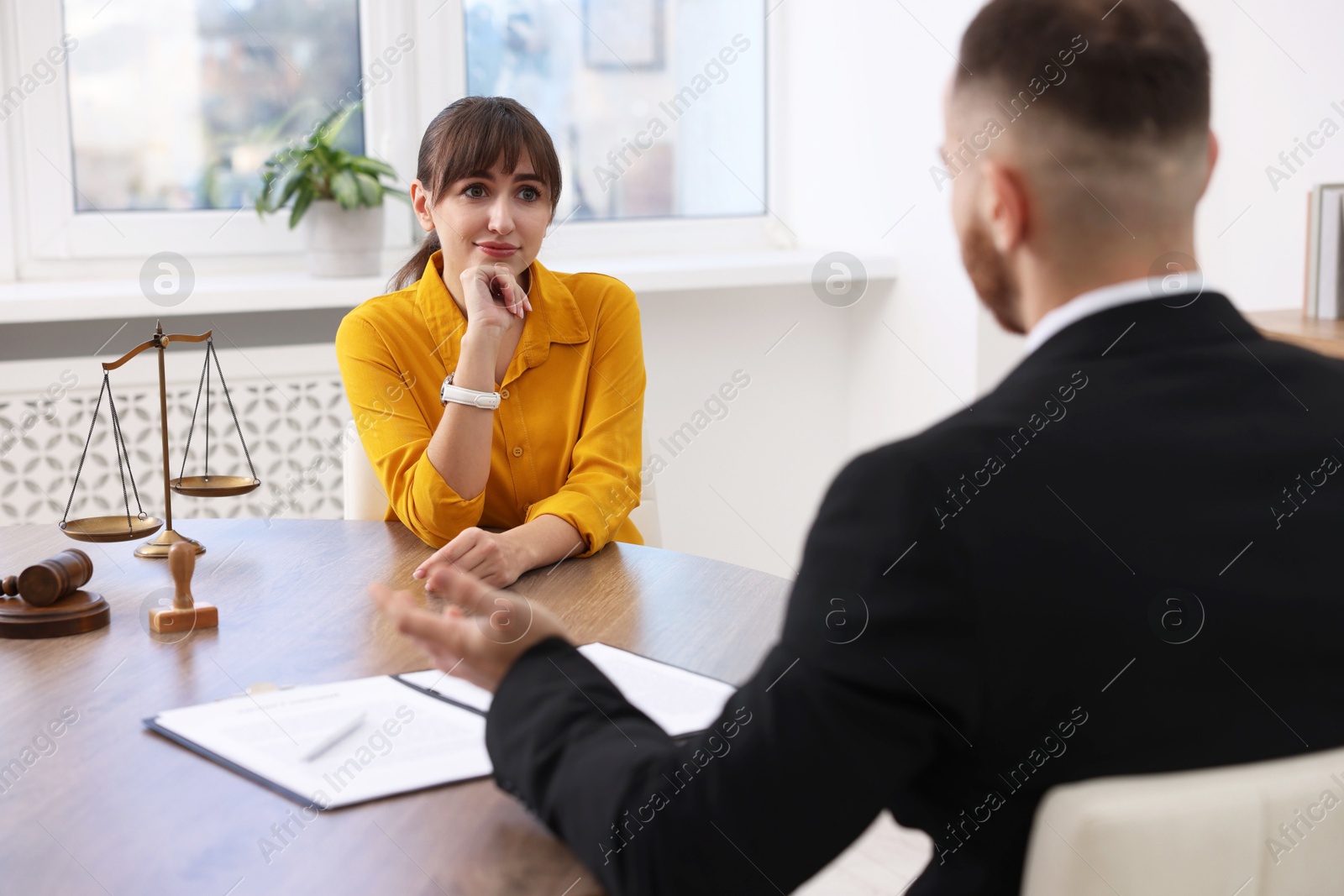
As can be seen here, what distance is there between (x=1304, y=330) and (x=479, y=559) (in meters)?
1.61

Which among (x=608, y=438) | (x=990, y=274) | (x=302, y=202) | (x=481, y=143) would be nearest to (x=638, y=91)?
(x=302, y=202)

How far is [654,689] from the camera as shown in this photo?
1.19 meters

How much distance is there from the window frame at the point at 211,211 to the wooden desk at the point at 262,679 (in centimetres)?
146

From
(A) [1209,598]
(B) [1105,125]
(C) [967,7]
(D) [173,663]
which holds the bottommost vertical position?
(D) [173,663]

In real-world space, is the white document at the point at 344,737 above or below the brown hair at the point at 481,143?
below

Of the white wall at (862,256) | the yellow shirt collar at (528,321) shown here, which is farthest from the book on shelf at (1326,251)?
the yellow shirt collar at (528,321)

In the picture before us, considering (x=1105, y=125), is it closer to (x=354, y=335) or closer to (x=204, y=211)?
(x=354, y=335)

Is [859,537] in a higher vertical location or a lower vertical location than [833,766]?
higher

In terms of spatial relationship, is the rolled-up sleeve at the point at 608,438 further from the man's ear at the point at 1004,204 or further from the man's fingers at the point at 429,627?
the man's ear at the point at 1004,204

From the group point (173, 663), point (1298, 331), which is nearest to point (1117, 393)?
point (173, 663)

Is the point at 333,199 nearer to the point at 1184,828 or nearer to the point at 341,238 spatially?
the point at 341,238

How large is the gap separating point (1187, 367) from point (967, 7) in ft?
8.54

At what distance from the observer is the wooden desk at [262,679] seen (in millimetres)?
865

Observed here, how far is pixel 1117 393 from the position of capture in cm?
74
